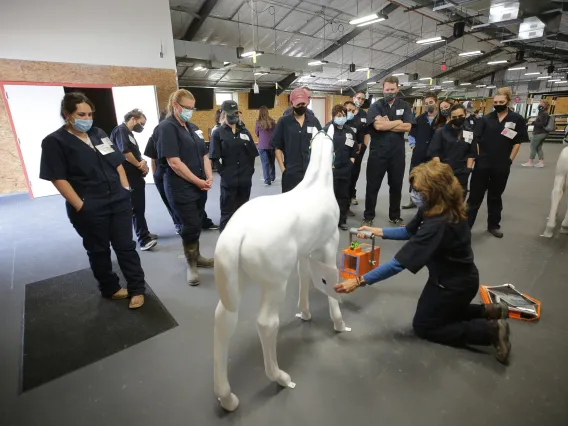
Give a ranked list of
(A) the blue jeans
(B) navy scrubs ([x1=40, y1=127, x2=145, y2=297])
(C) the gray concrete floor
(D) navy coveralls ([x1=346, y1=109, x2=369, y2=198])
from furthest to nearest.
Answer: (A) the blue jeans < (D) navy coveralls ([x1=346, y1=109, x2=369, y2=198]) < (B) navy scrubs ([x1=40, y1=127, x2=145, y2=297]) < (C) the gray concrete floor

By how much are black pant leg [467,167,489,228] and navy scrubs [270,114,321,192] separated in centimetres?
217

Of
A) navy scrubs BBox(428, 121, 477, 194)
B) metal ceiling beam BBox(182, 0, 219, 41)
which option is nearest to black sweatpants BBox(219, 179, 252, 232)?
navy scrubs BBox(428, 121, 477, 194)

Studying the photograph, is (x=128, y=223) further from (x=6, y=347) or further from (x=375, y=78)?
(x=375, y=78)

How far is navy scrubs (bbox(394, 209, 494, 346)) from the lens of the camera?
1781 millimetres

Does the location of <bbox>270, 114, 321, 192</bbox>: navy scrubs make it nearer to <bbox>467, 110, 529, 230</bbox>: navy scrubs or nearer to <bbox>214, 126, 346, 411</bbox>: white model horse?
<bbox>214, 126, 346, 411</bbox>: white model horse

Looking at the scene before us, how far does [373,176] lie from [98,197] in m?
3.26

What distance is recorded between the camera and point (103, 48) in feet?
20.4

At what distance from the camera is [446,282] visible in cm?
197

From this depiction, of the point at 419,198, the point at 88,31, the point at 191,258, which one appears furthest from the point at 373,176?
the point at 88,31

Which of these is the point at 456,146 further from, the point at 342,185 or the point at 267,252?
the point at 267,252

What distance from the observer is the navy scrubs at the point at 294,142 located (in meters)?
3.38

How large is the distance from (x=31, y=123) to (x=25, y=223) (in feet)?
8.57

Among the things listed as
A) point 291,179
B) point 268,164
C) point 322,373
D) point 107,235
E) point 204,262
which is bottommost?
point 322,373

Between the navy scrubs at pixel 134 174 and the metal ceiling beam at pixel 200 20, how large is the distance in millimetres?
6674
